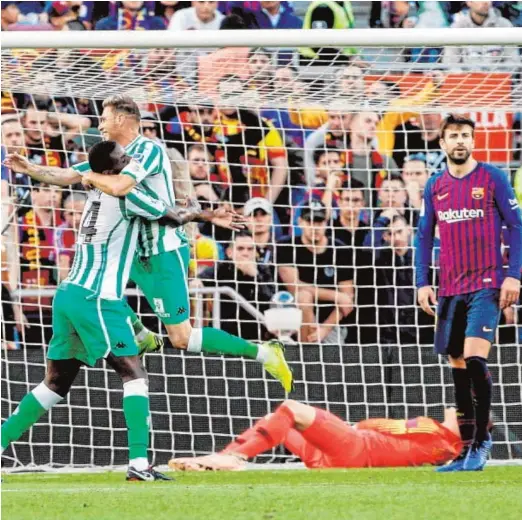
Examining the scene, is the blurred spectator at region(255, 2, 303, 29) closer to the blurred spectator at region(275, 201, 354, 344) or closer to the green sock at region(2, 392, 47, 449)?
the blurred spectator at region(275, 201, 354, 344)

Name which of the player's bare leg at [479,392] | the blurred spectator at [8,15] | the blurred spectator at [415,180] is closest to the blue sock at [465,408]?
the player's bare leg at [479,392]

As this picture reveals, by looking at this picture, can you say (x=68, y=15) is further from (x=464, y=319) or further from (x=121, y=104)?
(x=464, y=319)

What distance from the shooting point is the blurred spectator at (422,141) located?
10156 millimetres

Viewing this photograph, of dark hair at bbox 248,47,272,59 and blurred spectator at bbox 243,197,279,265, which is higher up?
dark hair at bbox 248,47,272,59

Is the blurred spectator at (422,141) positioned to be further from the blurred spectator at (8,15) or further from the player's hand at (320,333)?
the blurred spectator at (8,15)

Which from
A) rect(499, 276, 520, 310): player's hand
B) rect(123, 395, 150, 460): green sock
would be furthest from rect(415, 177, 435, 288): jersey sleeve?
rect(123, 395, 150, 460): green sock

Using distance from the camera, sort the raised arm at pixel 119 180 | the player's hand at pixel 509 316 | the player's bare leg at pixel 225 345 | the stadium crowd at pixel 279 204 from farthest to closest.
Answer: the player's hand at pixel 509 316 → the stadium crowd at pixel 279 204 → the player's bare leg at pixel 225 345 → the raised arm at pixel 119 180

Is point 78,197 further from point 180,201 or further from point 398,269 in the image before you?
point 398,269

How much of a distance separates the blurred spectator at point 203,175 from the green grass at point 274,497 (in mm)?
3239

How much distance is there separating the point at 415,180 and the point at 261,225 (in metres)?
1.25

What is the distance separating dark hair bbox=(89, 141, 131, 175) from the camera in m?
6.30

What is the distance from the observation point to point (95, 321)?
21.0 feet

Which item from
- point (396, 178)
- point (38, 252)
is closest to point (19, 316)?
point (38, 252)

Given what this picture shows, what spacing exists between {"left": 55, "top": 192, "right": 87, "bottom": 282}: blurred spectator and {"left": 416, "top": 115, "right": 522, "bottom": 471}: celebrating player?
133 inches
